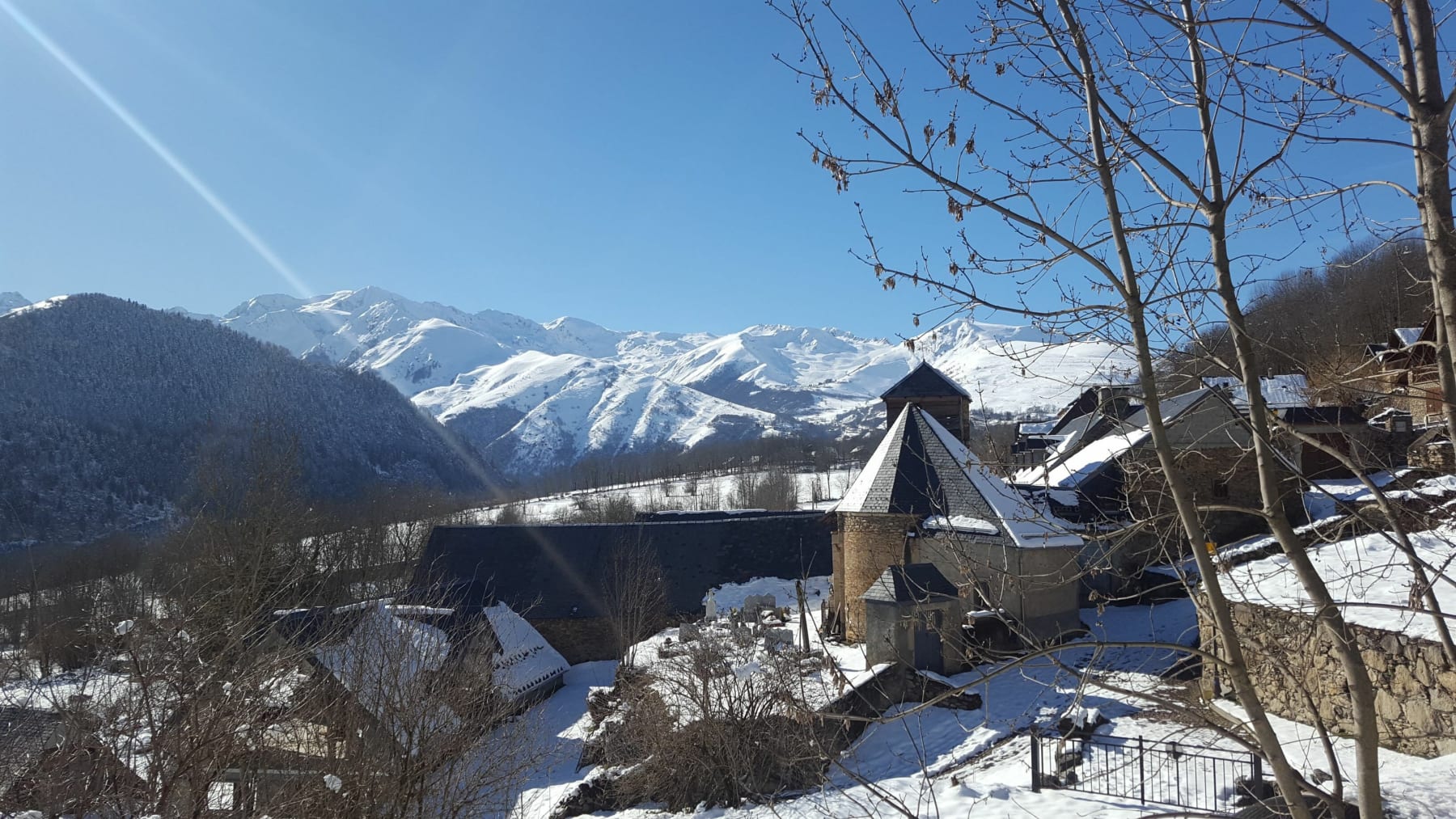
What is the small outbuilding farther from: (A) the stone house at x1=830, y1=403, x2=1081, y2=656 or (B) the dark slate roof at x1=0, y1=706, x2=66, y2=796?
(B) the dark slate roof at x1=0, y1=706, x2=66, y2=796

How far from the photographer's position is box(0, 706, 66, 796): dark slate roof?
730 cm

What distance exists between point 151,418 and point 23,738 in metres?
109

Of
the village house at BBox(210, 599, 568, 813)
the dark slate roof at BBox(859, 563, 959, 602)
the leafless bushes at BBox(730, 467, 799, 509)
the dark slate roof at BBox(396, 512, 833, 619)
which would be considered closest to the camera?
the village house at BBox(210, 599, 568, 813)

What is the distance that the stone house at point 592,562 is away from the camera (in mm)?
31359

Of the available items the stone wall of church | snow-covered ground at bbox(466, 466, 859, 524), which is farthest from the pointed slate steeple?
snow-covered ground at bbox(466, 466, 859, 524)

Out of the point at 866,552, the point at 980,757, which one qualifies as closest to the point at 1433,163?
the point at 980,757

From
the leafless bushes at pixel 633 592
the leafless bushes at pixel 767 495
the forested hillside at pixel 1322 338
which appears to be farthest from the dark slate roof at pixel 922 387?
the forested hillside at pixel 1322 338

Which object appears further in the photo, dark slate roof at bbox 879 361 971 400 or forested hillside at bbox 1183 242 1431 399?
dark slate roof at bbox 879 361 971 400

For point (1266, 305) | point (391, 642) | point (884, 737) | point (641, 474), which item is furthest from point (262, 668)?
point (641, 474)

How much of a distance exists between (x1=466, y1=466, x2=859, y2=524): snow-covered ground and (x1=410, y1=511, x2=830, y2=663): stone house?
34.1 meters

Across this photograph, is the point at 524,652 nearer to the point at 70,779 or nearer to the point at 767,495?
the point at 70,779

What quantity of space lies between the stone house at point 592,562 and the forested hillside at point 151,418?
1589 inches

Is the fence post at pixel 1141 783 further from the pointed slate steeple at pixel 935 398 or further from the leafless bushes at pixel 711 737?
the pointed slate steeple at pixel 935 398

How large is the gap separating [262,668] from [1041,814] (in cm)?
903
